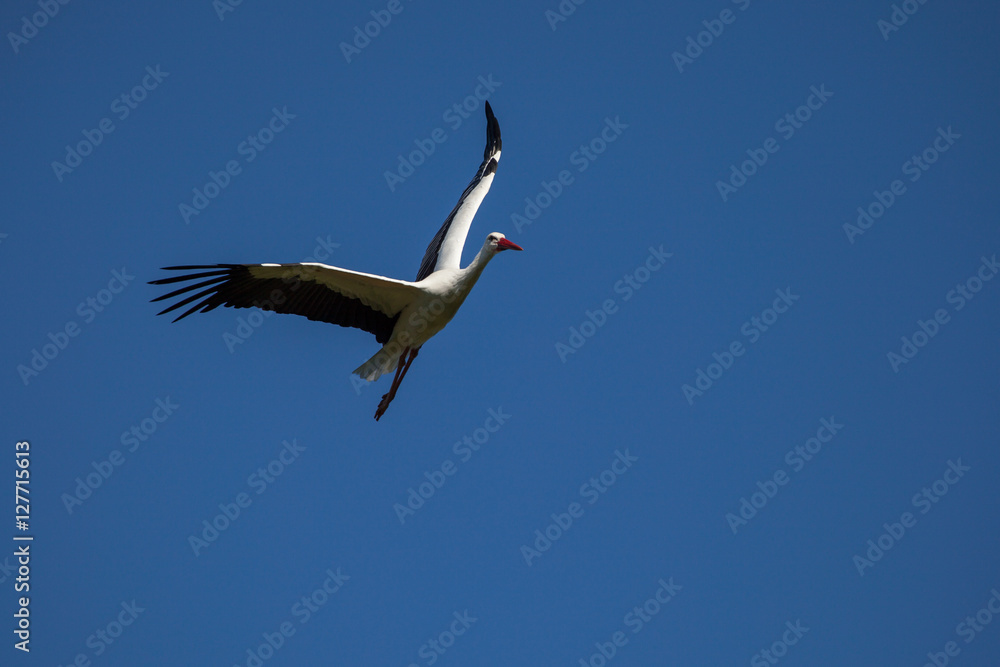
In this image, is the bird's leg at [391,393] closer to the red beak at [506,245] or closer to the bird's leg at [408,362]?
the bird's leg at [408,362]

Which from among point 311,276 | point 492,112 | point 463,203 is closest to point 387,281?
point 311,276

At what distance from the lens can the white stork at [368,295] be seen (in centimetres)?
1016

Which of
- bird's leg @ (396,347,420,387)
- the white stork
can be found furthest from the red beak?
bird's leg @ (396,347,420,387)

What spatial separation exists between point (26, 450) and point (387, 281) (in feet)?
19.2

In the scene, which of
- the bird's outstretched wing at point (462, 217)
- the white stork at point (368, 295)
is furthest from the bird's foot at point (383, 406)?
the bird's outstretched wing at point (462, 217)

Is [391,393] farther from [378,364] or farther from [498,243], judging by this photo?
[498,243]

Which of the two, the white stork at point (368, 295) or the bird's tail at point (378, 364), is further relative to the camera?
the bird's tail at point (378, 364)

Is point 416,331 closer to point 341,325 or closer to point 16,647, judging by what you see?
point 341,325

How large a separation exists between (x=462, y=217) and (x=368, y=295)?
202cm

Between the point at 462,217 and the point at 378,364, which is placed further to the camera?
the point at 462,217

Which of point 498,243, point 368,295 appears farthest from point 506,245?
point 368,295

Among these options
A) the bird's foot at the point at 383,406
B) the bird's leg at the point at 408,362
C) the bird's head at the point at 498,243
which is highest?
the bird's head at the point at 498,243

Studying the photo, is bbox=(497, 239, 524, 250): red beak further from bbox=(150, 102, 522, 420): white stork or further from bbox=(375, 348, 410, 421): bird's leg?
bbox=(375, 348, 410, 421): bird's leg

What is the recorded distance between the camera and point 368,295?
1081 centimetres
